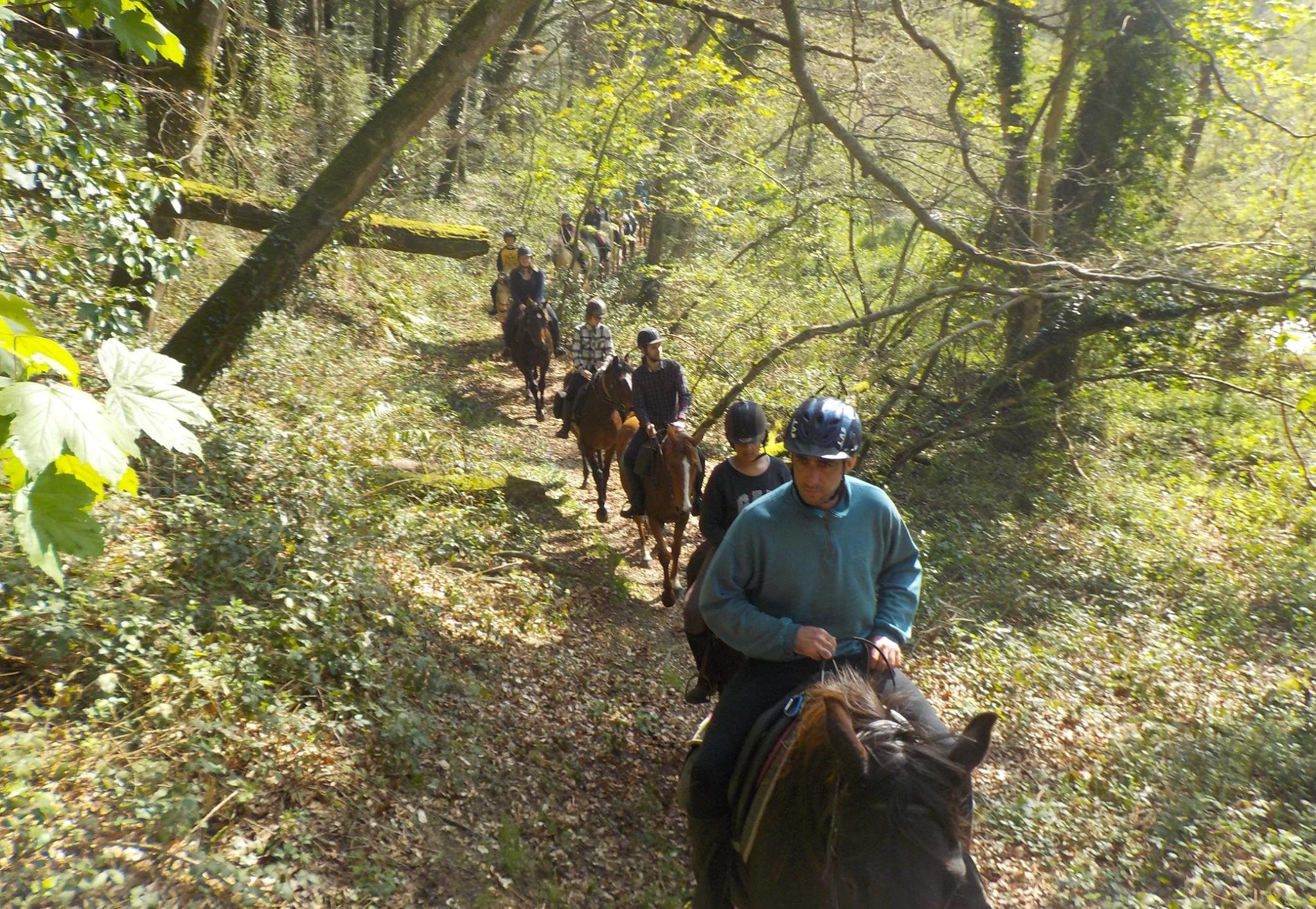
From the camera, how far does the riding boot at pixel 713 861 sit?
3877 millimetres

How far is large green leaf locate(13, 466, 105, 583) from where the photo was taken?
175 cm

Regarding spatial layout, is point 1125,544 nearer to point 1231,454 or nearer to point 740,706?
point 1231,454

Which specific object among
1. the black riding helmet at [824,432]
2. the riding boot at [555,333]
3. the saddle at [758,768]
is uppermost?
the black riding helmet at [824,432]

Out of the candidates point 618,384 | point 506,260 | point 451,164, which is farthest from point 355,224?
point 451,164

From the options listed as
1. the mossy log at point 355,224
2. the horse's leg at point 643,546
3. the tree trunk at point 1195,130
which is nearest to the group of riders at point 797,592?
the mossy log at point 355,224

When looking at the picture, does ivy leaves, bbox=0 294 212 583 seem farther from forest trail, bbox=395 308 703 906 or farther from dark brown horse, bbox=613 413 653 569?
dark brown horse, bbox=613 413 653 569

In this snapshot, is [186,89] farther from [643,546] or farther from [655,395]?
[643,546]

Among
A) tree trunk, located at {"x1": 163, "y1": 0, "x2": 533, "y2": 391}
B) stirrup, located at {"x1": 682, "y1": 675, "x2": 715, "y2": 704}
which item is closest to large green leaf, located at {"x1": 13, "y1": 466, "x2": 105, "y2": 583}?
stirrup, located at {"x1": 682, "y1": 675, "x2": 715, "y2": 704}

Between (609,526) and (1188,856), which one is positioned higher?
(1188,856)

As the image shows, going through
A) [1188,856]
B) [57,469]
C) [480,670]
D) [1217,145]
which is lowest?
[480,670]

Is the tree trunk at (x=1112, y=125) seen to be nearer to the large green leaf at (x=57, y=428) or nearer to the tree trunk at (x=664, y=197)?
the tree trunk at (x=664, y=197)

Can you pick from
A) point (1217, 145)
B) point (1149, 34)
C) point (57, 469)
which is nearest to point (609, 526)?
point (57, 469)

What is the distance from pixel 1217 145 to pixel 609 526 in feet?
51.9

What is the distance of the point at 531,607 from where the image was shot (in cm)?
822
